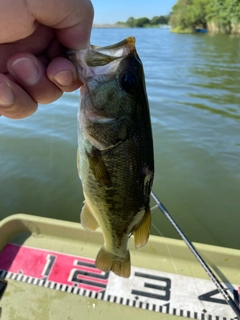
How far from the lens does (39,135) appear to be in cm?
672

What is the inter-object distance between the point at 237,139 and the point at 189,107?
2380mm

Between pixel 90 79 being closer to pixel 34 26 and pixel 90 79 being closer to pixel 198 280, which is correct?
pixel 34 26

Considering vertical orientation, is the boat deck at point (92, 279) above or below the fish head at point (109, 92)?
below

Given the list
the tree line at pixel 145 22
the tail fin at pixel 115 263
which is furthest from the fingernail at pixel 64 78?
the tree line at pixel 145 22

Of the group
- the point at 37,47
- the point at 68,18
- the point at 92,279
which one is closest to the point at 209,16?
the point at 92,279

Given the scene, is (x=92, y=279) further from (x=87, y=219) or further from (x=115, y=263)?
(x=87, y=219)

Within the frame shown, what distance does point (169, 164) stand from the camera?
5.55 metres

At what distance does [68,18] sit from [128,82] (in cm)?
42

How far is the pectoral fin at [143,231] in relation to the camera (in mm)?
1604

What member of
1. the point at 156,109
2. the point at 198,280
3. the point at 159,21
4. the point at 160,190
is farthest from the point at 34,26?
the point at 159,21

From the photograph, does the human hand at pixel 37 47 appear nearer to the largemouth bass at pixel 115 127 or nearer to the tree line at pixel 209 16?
the largemouth bass at pixel 115 127

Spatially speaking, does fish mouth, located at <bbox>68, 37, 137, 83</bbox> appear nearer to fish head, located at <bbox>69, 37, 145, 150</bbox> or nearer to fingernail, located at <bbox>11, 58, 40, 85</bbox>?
fish head, located at <bbox>69, 37, 145, 150</bbox>

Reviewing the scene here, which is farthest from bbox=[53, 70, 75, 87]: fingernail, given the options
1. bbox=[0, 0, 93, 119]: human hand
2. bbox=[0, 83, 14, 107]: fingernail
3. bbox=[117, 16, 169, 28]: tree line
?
bbox=[117, 16, 169, 28]: tree line

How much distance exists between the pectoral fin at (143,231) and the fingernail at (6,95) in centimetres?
91
